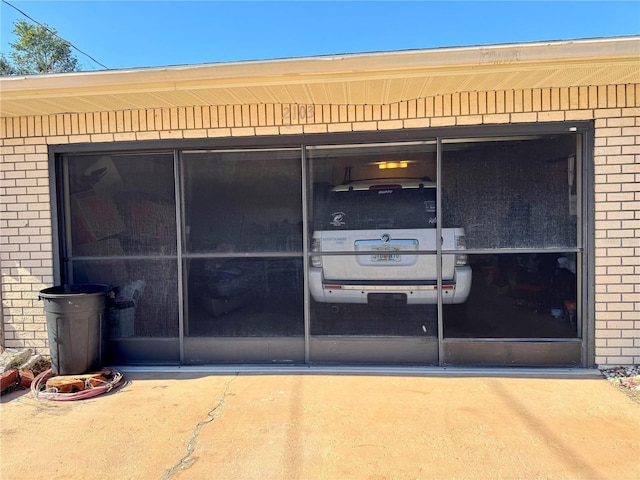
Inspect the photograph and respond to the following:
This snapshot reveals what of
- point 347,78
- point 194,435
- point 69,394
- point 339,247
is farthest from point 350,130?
point 69,394

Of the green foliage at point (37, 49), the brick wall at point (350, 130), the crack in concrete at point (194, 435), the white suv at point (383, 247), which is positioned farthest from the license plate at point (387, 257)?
the green foliage at point (37, 49)

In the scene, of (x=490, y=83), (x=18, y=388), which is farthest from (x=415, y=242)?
(x=18, y=388)

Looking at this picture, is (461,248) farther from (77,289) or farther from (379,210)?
(77,289)

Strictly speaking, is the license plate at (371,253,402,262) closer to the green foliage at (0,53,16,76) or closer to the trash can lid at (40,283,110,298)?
the trash can lid at (40,283,110,298)

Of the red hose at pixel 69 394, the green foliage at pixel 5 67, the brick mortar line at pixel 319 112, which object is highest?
the green foliage at pixel 5 67

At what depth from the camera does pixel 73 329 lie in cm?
423

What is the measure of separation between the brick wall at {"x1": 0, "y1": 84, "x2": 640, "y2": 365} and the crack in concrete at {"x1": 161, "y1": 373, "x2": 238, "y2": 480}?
243 centimetres

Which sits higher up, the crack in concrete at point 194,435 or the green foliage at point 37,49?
the green foliage at point 37,49

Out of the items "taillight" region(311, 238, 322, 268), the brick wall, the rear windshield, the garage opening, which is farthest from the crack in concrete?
the brick wall

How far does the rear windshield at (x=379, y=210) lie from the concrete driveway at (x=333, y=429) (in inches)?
62.3

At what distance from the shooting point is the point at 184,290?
4.77 metres

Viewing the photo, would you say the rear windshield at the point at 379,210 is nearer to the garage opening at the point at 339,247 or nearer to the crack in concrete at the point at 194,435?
the garage opening at the point at 339,247

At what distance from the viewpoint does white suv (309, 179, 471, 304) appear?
14.8 feet

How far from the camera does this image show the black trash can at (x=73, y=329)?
4.20 metres
